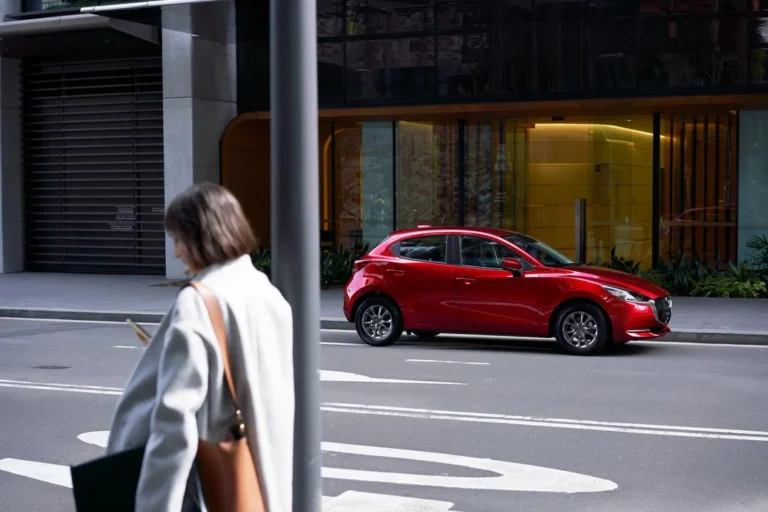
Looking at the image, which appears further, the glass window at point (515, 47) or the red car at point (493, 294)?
the glass window at point (515, 47)

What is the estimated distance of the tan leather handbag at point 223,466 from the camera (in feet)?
10.3

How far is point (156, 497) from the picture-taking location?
306cm

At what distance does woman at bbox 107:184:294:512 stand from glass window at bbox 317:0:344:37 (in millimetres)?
20140

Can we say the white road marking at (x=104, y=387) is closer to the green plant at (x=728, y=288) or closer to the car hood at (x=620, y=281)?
the car hood at (x=620, y=281)

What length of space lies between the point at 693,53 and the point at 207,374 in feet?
62.1

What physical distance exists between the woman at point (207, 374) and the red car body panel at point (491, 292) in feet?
32.7

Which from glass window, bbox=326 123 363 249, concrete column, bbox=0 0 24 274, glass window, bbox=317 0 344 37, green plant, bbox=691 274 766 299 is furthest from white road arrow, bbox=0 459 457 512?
concrete column, bbox=0 0 24 274

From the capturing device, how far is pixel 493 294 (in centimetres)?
1343

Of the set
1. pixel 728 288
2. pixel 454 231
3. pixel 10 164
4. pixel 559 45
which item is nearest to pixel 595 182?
pixel 559 45

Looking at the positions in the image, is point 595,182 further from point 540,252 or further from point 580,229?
point 540,252

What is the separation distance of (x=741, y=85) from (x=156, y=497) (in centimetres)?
1902

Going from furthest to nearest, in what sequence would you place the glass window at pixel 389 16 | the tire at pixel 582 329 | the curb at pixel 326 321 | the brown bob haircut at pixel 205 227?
the glass window at pixel 389 16, the curb at pixel 326 321, the tire at pixel 582 329, the brown bob haircut at pixel 205 227

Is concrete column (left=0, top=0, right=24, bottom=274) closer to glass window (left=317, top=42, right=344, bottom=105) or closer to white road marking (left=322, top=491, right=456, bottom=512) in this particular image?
glass window (left=317, top=42, right=344, bottom=105)

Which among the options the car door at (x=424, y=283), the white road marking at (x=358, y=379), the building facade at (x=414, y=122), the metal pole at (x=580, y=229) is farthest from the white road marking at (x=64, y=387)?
the metal pole at (x=580, y=229)
